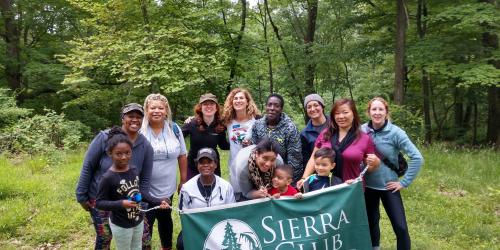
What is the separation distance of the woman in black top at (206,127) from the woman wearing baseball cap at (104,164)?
996 mm

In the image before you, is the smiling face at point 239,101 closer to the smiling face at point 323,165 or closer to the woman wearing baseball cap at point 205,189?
the woman wearing baseball cap at point 205,189

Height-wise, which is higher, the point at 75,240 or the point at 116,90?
the point at 116,90

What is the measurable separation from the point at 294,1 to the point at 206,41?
764 centimetres

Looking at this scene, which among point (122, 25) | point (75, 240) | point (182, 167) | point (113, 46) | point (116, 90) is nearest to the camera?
point (182, 167)

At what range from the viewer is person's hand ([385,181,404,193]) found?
4207 millimetres

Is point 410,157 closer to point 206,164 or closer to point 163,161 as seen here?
point 206,164

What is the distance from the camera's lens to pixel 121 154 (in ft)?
11.7

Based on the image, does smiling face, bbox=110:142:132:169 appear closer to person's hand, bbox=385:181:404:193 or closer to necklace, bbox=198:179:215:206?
necklace, bbox=198:179:215:206

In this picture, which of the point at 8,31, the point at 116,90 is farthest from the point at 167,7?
the point at 8,31

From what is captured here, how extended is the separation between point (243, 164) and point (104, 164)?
136 cm

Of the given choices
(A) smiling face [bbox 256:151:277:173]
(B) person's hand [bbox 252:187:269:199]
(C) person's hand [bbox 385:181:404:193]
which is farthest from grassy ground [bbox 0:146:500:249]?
(A) smiling face [bbox 256:151:277:173]

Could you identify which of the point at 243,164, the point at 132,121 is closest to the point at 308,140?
the point at 243,164

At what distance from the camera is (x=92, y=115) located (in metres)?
18.3

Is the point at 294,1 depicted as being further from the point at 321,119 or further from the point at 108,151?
the point at 108,151
